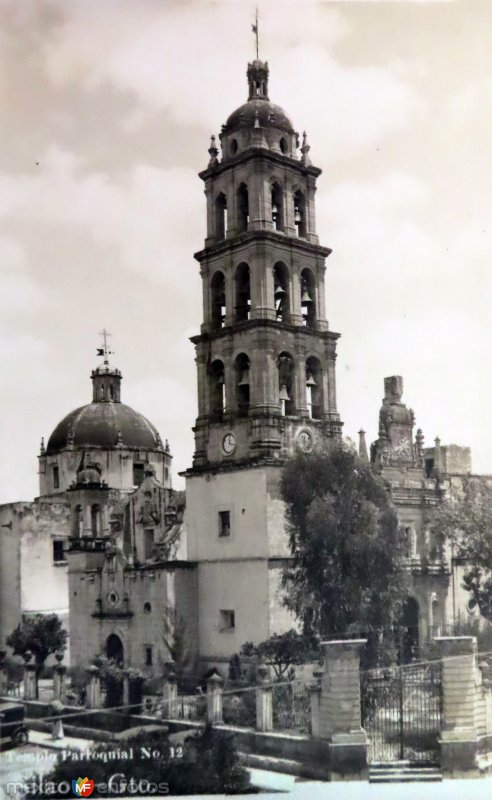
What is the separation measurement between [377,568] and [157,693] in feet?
24.0

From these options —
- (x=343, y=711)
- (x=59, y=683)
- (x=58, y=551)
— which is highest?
(x=58, y=551)

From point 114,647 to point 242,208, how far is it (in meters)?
14.7

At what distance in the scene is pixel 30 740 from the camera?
982 inches

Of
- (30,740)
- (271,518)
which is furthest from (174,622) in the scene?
(30,740)

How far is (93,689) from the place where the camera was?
27.6 meters

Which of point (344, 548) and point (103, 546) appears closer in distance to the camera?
point (344, 548)

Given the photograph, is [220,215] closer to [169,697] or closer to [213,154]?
[213,154]

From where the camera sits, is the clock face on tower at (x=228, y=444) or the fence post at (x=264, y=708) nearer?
the fence post at (x=264, y=708)

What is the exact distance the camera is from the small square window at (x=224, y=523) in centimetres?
3031

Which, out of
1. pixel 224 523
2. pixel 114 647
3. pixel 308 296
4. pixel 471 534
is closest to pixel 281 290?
pixel 308 296

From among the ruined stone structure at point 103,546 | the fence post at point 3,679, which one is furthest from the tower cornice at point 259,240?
the fence post at point 3,679

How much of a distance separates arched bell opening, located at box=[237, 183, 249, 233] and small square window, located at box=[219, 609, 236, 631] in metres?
11.8

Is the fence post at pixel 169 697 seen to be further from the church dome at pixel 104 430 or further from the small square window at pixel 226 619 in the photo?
the church dome at pixel 104 430

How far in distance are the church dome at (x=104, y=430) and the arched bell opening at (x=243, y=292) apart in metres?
15.6
